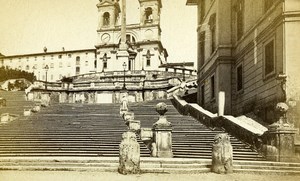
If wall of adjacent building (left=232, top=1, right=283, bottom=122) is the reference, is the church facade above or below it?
above

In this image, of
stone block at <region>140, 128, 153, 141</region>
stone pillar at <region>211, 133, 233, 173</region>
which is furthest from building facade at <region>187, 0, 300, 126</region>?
stone block at <region>140, 128, 153, 141</region>

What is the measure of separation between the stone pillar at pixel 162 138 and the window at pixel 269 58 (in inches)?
159

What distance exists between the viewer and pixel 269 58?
13.6m

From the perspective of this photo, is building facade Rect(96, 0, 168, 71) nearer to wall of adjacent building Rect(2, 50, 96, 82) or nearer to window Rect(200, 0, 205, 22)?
A: wall of adjacent building Rect(2, 50, 96, 82)

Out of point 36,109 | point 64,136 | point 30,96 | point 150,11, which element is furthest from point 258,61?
point 150,11

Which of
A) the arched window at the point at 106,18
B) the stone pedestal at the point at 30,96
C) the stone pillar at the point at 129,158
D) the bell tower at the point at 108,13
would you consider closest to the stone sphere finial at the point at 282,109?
the stone pillar at the point at 129,158

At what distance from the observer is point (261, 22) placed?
1427 centimetres

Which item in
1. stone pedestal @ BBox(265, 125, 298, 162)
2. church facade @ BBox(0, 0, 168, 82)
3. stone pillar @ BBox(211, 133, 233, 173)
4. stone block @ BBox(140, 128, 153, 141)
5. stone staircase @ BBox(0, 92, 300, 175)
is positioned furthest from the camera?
church facade @ BBox(0, 0, 168, 82)

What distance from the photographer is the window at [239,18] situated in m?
17.3

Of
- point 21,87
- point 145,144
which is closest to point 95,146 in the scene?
point 145,144

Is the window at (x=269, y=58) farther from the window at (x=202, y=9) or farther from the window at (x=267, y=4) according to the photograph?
the window at (x=202, y=9)

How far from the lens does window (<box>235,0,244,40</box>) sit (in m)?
17.3

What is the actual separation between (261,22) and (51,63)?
184 ft

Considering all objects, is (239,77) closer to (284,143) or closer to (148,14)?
(284,143)
